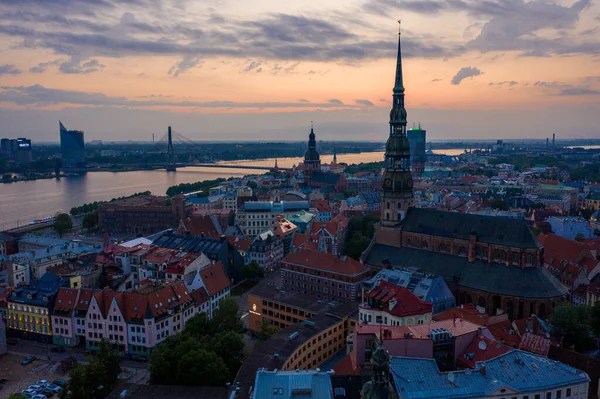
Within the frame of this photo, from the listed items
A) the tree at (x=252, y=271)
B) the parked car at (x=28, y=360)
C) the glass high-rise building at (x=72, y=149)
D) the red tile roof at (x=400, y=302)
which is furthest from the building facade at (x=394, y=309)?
the glass high-rise building at (x=72, y=149)

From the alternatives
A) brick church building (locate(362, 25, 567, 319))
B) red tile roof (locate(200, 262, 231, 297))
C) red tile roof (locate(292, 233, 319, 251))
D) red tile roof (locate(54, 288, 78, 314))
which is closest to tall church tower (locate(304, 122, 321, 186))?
red tile roof (locate(292, 233, 319, 251))

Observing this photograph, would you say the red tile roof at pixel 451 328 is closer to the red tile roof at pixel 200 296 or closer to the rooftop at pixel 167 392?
the rooftop at pixel 167 392

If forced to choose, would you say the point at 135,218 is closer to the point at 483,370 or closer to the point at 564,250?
the point at 564,250

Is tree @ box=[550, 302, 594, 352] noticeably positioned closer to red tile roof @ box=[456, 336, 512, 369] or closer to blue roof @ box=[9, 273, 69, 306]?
red tile roof @ box=[456, 336, 512, 369]

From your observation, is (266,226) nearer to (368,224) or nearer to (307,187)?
(368,224)

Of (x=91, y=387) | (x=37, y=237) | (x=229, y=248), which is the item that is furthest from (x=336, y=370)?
(x=37, y=237)

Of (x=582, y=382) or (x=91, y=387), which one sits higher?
(x=582, y=382)
